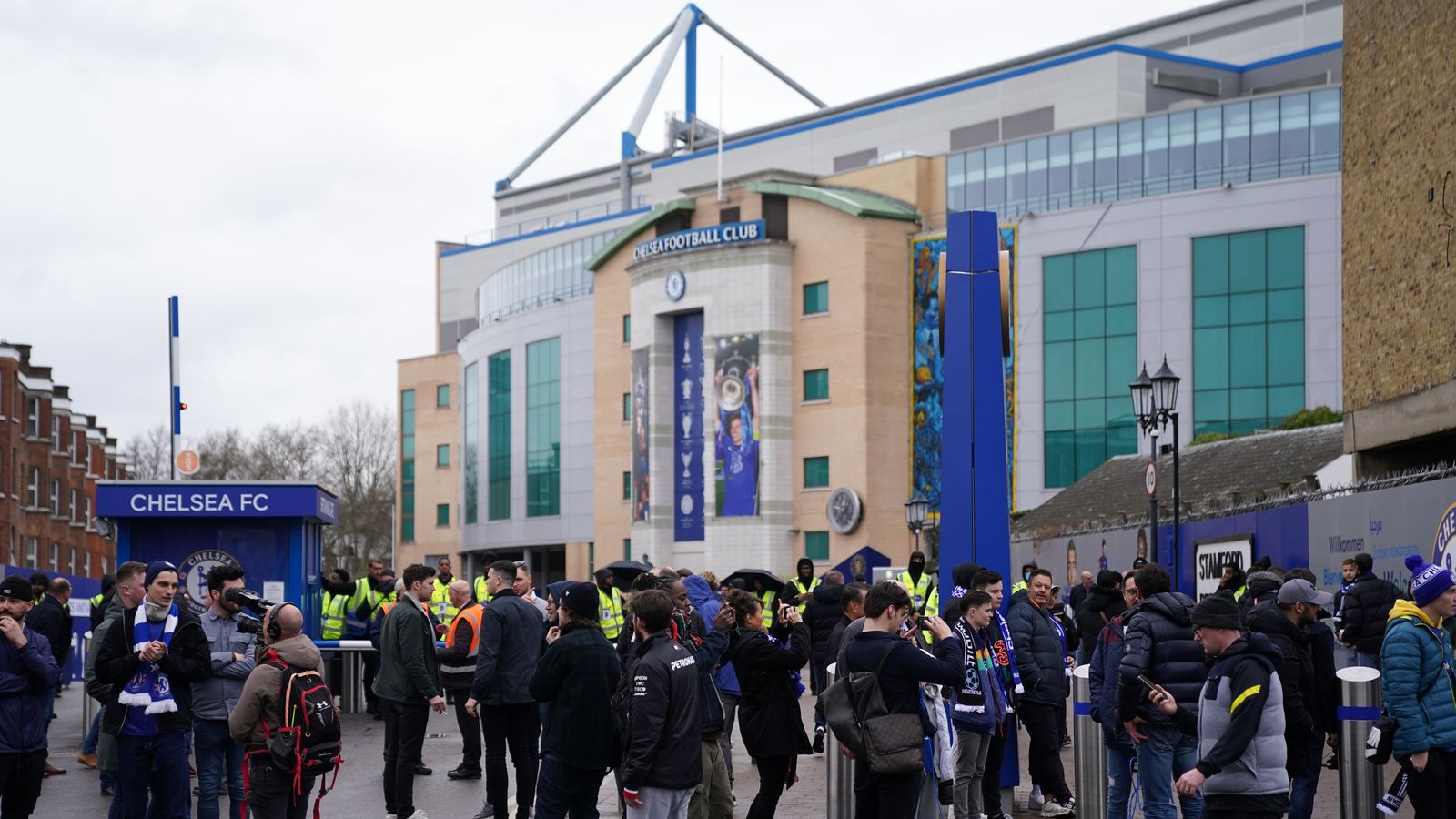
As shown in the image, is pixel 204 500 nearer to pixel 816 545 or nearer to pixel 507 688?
pixel 507 688

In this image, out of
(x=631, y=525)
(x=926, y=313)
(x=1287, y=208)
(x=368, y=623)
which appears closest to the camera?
(x=368, y=623)

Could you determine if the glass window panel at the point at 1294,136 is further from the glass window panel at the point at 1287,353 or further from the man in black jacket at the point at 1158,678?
the man in black jacket at the point at 1158,678

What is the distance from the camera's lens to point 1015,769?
42.8ft

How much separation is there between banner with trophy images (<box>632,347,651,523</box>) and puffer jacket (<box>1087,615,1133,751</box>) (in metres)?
54.9

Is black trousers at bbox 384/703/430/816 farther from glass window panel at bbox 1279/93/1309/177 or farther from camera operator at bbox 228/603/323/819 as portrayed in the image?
glass window panel at bbox 1279/93/1309/177

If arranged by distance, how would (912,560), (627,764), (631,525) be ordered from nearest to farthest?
(627,764) → (912,560) → (631,525)

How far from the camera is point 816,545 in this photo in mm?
62594

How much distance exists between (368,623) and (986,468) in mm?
11249

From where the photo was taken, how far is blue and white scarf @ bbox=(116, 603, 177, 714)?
10320 millimetres

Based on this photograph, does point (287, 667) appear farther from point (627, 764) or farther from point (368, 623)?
point (368, 623)

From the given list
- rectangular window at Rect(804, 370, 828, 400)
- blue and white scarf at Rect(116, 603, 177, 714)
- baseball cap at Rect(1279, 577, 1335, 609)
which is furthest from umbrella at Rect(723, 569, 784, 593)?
rectangular window at Rect(804, 370, 828, 400)

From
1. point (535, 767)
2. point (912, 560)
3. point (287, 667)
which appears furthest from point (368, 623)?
point (287, 667)

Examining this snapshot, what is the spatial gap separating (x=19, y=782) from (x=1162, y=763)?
288 inches

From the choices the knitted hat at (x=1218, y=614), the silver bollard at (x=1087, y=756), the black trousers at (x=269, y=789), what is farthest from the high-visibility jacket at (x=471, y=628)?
the knitted hat at (x=1218, y=614)
